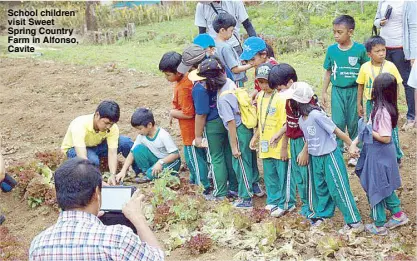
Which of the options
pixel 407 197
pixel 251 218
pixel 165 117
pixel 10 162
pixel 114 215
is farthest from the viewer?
pixel 165 117

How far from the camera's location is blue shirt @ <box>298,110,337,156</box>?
5.12 metres

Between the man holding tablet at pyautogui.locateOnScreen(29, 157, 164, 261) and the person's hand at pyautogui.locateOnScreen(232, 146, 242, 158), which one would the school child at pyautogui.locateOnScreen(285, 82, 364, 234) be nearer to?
the person's hand at pyautogui.locateOnScreen(232, 146, 242, 158)

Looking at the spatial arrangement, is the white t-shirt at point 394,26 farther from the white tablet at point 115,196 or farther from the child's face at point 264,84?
the white tablet at point 115,196

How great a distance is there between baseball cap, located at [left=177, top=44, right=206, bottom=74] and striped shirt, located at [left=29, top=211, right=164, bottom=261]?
315 cm

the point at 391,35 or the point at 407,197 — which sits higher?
the point at 391,35

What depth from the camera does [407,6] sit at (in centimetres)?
709

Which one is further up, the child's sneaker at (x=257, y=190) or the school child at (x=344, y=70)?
the school child at (x=344, y=70)

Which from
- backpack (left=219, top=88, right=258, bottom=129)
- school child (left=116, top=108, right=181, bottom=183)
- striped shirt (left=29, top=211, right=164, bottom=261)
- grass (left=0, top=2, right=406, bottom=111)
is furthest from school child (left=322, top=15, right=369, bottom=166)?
striped shirt (left=29, top=211, right=164, bottom=261)

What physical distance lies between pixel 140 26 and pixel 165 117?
12147 mm

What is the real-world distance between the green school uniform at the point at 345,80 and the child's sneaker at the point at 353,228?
161 centimetres

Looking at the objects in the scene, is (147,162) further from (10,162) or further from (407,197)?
(407,197)

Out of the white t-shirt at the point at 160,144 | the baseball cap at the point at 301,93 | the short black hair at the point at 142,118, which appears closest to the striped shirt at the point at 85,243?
the baseball cap at the point at 301,93

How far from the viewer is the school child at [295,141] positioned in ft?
17.5

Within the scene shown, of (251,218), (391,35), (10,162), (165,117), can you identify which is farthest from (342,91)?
(10,162)
